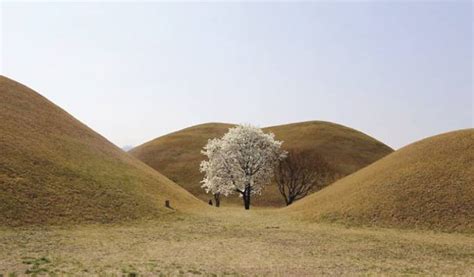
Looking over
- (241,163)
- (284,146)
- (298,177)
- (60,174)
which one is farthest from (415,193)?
(284,146)

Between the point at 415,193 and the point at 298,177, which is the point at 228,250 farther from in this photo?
the point at 298,177

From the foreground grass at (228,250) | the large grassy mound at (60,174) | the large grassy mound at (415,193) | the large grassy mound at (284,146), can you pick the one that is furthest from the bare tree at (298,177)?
the foreground grass at (228,250)

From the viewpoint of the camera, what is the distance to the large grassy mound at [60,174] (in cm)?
3516

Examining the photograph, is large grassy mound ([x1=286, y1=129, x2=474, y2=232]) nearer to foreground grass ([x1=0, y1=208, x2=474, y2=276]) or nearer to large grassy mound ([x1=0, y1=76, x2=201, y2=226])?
foreground grass ([x1=0, y1=208, x2=474, y2=276])

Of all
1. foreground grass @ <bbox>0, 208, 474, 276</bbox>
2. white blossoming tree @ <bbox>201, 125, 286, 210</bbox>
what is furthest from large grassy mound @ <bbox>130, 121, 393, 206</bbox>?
foreground grass @ <bbox>0, 208, 474, 276</bbox>

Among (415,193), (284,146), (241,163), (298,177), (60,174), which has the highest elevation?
(284,146)

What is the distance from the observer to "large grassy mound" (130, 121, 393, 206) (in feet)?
302

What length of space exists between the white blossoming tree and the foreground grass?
2728 centimetres

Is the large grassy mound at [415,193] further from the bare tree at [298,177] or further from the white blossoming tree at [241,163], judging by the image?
the bare tree at [298,177]

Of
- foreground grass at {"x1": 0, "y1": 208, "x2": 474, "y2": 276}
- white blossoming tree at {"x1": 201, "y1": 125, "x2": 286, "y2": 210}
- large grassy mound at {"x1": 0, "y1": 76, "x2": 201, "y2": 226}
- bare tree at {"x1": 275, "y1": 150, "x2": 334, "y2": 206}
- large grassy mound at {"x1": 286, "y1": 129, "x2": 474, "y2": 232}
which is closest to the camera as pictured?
foreground grass at {"x1": 0, "y1": 208, "x2": 474, "y2": 276}

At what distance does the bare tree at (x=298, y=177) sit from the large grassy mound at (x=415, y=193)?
69.1ft

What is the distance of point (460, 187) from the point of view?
3912 centimetres

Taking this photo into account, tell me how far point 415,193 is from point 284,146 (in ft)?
A: 215

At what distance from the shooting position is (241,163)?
65688 mm
